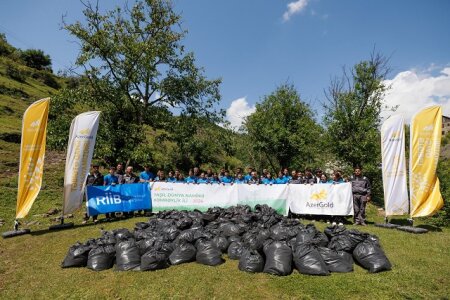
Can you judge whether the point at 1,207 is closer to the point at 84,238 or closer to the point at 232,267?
the point at 84,238

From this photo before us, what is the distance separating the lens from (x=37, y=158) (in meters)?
9.16

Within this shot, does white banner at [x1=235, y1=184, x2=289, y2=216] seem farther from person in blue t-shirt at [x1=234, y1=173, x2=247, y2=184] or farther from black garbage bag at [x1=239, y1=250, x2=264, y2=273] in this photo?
black garbage bag at [x1=239, y1=250, x2=264, y2=273]

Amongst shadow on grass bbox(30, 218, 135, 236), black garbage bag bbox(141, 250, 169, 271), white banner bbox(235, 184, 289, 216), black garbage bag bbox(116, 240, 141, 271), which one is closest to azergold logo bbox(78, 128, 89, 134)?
shadow on grass bbox(30, 218, 135, 236)

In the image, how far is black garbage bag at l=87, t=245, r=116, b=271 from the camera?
567 cm

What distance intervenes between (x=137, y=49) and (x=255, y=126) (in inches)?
449

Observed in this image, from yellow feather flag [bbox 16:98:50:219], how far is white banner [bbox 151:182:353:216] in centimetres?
398

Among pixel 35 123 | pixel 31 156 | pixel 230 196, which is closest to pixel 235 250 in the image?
pixel 230 196

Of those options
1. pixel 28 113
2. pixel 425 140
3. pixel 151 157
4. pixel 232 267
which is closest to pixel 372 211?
pixel 425 140

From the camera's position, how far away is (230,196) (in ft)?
38.1

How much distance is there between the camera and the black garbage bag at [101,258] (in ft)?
18.6

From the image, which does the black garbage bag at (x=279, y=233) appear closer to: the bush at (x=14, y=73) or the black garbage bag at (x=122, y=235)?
the black garbage bag at (x=122, y=235)

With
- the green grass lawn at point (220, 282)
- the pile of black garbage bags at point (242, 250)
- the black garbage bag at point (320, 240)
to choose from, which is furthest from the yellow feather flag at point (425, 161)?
the black garbage bag at point (320, 240)

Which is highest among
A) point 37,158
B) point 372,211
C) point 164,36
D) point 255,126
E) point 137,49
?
point 164,36

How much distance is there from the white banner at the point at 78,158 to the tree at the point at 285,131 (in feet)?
49.7
